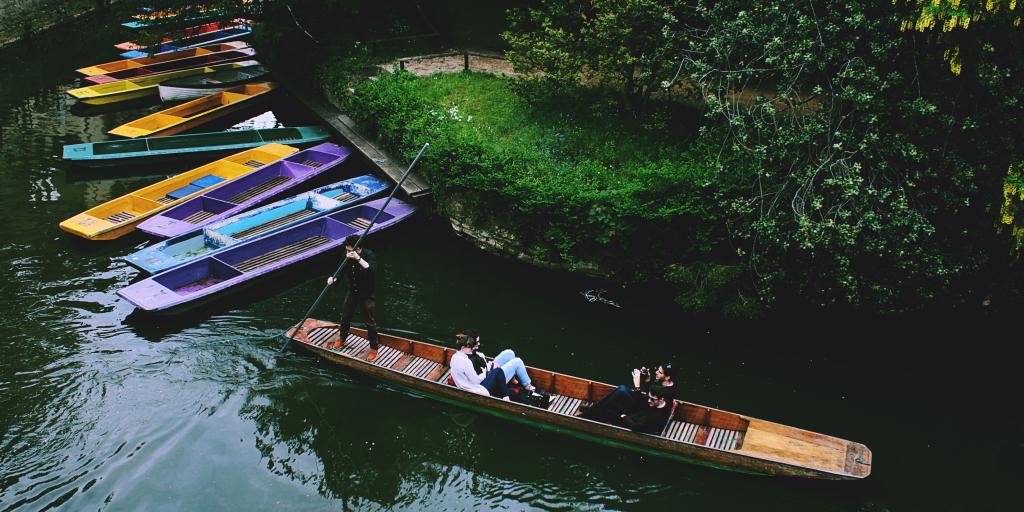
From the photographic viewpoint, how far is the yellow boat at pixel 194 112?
56.9 feet

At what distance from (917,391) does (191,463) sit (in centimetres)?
963

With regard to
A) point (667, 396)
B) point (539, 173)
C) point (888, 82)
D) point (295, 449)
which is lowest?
point (295, 449)

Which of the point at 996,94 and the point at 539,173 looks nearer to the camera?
the point at 996,94

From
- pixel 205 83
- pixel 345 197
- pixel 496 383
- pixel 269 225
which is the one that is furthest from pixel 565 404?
pixel 205 83

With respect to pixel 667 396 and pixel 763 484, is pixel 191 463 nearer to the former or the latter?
pixel 667 396

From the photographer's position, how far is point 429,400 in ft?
32.3

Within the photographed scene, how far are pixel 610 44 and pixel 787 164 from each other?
4.61 metres

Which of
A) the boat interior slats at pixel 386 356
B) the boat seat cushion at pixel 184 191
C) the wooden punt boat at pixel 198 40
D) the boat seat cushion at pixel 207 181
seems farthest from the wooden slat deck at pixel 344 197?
the wooden punt boat at pixel 198 40

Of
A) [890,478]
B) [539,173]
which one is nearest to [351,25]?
[539,173]

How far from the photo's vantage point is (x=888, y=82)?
396 inches

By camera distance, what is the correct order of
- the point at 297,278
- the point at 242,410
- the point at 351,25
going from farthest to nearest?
the point at 351,25 → the point at 297,278 → the point at 242,410

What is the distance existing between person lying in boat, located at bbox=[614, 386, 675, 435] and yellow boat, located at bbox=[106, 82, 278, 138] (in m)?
13.8

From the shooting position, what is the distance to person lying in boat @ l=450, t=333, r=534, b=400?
9391mm

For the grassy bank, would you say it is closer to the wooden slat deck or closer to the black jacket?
the wooden slat deck
